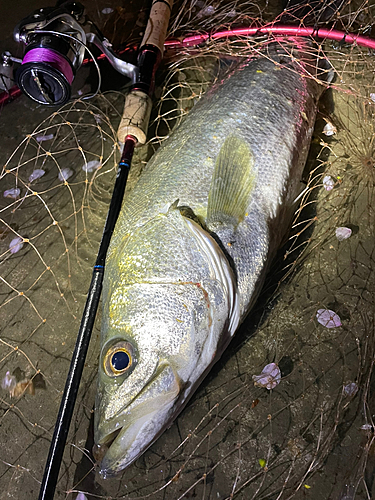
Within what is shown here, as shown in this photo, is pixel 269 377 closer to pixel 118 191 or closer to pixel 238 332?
pixel 238 332

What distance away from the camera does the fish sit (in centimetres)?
157

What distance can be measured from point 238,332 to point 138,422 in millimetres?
893

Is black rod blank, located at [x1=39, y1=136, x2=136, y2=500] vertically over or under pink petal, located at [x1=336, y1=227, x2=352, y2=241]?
over

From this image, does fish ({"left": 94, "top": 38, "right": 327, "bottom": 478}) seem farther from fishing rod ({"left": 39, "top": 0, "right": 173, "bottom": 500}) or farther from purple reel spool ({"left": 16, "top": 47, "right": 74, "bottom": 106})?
purple reel spool ({"left": 16, "top": 47, "right": 74, "bottom": 106})

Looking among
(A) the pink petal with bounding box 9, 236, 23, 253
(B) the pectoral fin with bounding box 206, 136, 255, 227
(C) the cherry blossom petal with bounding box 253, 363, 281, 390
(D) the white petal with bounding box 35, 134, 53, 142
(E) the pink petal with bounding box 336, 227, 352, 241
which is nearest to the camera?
(B) the pectoral fin with bounding box 206, 136, 255, 227

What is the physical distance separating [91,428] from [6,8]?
370 centimetres

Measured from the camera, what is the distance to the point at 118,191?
7.08ft

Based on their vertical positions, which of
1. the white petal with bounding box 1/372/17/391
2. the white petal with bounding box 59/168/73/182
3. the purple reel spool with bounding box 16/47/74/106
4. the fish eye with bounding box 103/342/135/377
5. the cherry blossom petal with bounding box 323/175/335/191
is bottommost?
the white petal with bounding box 1/372/17/391

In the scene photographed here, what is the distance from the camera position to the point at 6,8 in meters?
3.43

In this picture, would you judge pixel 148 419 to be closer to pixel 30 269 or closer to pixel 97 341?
pixel 97 341

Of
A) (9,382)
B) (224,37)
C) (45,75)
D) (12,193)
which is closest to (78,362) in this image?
(9,382)

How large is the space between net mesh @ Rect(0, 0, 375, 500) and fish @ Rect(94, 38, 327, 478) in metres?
0.34

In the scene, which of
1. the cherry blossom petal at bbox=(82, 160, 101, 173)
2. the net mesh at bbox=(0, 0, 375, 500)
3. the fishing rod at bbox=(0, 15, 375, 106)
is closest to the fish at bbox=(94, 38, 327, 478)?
the fishing rod at bbox=(0, 15, 375, 106)

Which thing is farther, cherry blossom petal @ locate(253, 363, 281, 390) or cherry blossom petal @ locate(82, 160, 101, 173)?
cherry blossom petal @ locate(82, 160, 101, 173)
